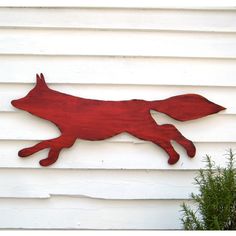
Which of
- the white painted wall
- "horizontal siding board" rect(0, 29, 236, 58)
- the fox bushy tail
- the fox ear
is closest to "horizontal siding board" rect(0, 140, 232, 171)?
the white painted wall

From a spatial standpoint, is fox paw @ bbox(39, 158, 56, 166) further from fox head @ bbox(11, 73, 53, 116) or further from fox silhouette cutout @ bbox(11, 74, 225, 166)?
fox head @ bbox(11, 73, 53, 116)

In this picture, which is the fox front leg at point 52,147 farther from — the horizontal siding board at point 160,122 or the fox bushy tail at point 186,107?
the fox bushy tail at point 186,107

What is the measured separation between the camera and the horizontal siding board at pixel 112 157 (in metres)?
1.86

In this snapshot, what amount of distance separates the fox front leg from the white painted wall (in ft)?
0.11

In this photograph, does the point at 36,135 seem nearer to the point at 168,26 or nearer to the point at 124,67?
the point at 124,67

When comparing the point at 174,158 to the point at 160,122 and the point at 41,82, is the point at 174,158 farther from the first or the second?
the point at 41,82

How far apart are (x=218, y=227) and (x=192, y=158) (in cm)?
44

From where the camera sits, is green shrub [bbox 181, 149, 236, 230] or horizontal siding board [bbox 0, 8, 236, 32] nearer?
green shrub [bbox 181, 149, 236, 230]

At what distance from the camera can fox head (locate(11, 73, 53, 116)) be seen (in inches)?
72.6

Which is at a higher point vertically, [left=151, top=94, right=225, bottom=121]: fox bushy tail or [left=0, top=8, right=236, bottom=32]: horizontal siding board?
[left=0, top=8, right=236, bottom=32]: horizontal siding board

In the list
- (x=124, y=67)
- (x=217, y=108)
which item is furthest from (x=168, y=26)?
(x=217, y=108)

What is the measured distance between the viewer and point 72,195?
1.86 m
